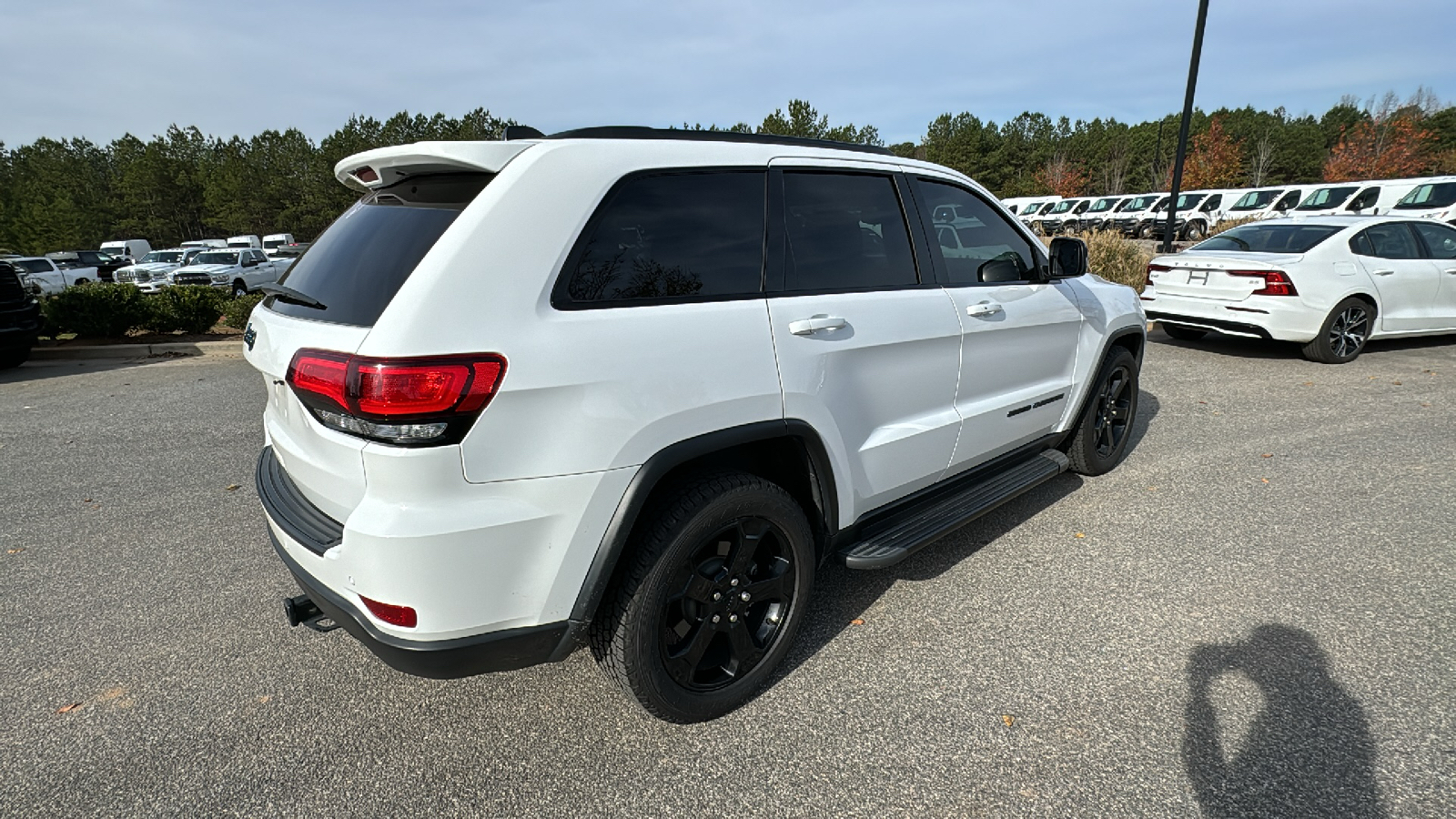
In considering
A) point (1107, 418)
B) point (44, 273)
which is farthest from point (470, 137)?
point (1107, 418)

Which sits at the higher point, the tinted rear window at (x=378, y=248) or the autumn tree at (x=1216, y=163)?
the autumn tree at (x=1216, y=163)

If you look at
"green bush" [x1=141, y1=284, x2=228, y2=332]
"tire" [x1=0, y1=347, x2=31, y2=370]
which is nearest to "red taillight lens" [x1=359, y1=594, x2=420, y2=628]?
"tire" [x1=0, y1=347, x2=31, y2=370]

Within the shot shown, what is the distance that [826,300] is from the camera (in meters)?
2.52

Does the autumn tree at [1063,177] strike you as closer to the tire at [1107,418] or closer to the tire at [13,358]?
the tire at [1107,418]

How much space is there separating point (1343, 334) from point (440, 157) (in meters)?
8.97

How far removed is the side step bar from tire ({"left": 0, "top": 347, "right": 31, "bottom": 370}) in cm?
1078

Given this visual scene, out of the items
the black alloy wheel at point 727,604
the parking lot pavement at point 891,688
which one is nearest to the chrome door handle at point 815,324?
the black alloy wheel at point 727,604

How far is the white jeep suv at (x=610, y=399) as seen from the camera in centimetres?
179

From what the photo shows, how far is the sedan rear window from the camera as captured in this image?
24.5ft

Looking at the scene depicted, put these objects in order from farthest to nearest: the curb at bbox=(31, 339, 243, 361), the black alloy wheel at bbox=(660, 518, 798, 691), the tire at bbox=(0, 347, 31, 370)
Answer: the curb at bbox=(31, 339, 243, 361) → the tire at bbox=(0, 347, 31, 370) → the black alloy wheel at bbox=(660, 518, 798, 691)

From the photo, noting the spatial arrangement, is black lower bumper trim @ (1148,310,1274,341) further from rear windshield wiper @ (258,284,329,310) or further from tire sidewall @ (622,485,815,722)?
rear windshield wiper @ (258,284,329,310)

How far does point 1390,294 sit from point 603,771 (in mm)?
9353

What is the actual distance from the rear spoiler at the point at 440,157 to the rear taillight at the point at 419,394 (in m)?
0.59

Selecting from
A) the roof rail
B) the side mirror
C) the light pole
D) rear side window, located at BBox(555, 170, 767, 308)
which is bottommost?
the side mirror
